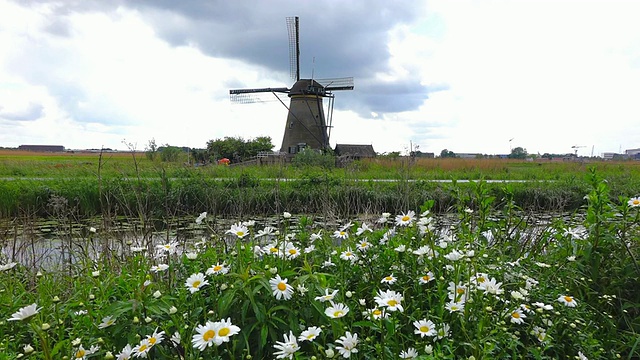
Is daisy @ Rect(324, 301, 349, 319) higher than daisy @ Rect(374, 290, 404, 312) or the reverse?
the reverse

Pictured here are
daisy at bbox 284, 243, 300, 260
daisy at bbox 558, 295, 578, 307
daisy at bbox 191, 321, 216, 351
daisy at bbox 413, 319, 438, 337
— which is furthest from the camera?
daisy at bbox 284, 243, 300, 260

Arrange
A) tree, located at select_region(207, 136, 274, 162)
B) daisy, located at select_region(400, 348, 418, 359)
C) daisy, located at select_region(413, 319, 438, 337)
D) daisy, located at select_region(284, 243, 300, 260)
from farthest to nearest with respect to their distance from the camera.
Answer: tree, located at select_region(207, 136, 274, 162)
daisy, located at select_region(284, 243, 300, 260)
daisy, located at select_region(413, 319, 438, 337)
daisy, located at select_region(400, 348, 418, 359)

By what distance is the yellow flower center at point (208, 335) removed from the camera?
3.70 feet

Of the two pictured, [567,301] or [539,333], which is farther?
[567,301]

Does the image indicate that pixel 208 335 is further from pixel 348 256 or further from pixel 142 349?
pixel 348 256

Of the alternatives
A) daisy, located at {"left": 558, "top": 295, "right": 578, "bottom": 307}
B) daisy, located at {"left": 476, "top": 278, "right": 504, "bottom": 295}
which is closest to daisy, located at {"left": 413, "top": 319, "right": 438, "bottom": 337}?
daisy, located at {"left": 476, "top": 278, "right": 504, "bottom": 295}

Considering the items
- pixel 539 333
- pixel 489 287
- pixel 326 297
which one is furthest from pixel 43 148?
pixel 539 333

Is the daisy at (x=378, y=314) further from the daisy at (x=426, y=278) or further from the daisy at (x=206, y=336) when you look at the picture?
the daisy at (x=206, y=336)

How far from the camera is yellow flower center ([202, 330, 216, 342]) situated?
113 centimetres

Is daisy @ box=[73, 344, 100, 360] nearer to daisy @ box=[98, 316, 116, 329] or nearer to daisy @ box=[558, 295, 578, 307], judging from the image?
daisy @ box=[98, 316, 116, 329]

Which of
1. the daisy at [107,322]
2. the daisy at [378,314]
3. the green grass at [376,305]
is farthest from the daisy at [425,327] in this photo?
the daisy at [107,322]

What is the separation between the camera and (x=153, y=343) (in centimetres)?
121

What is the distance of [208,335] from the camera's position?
114cm

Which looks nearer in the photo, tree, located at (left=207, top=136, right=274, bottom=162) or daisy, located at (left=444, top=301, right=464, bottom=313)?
daisy, located at (left=444, top=301, right=464, bottom=313)
